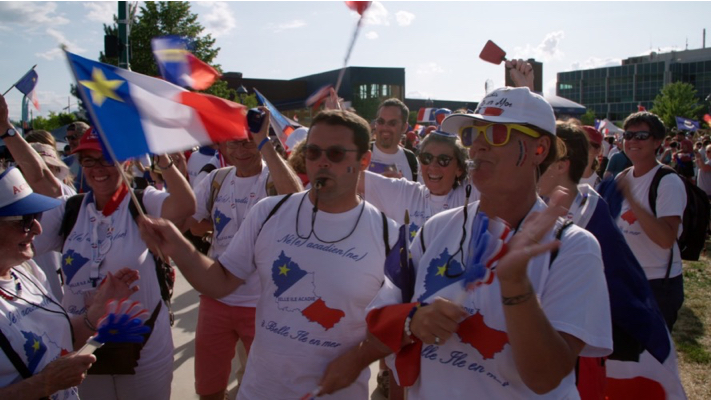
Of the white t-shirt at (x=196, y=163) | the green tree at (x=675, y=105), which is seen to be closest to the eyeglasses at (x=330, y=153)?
the white t-shirt at (x=196, y=163)

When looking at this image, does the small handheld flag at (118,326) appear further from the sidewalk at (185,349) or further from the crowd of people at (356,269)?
the sidewalk at (185,349)

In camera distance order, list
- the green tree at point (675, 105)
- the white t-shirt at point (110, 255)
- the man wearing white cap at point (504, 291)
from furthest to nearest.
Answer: the green tree at point (675, 105) < the white t-shirt at point (110, 255) < the man wearing white cap at point (504, 291)

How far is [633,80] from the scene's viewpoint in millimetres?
89000

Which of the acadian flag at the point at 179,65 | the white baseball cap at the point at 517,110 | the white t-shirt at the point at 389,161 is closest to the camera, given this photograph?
the white baseball cap at the point at 517,110

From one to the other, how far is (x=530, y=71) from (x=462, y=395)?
1864mm

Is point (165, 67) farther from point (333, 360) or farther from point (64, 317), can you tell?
point (333, 360)

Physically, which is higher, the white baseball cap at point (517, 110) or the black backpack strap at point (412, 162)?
the white baseball cap at point (517, 110)

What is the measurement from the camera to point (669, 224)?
4.13 meters

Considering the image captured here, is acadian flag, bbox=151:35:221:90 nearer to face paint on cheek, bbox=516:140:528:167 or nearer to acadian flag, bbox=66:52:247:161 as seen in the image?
acadian flag, bbox=66:52:247:161

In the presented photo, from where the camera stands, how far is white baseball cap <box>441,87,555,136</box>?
1.85 metres

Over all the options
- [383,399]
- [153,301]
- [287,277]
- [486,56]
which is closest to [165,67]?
[153,301]

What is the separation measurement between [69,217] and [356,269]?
184cm

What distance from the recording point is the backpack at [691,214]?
427 cm

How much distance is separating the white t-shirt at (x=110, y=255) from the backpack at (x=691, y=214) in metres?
3.69
